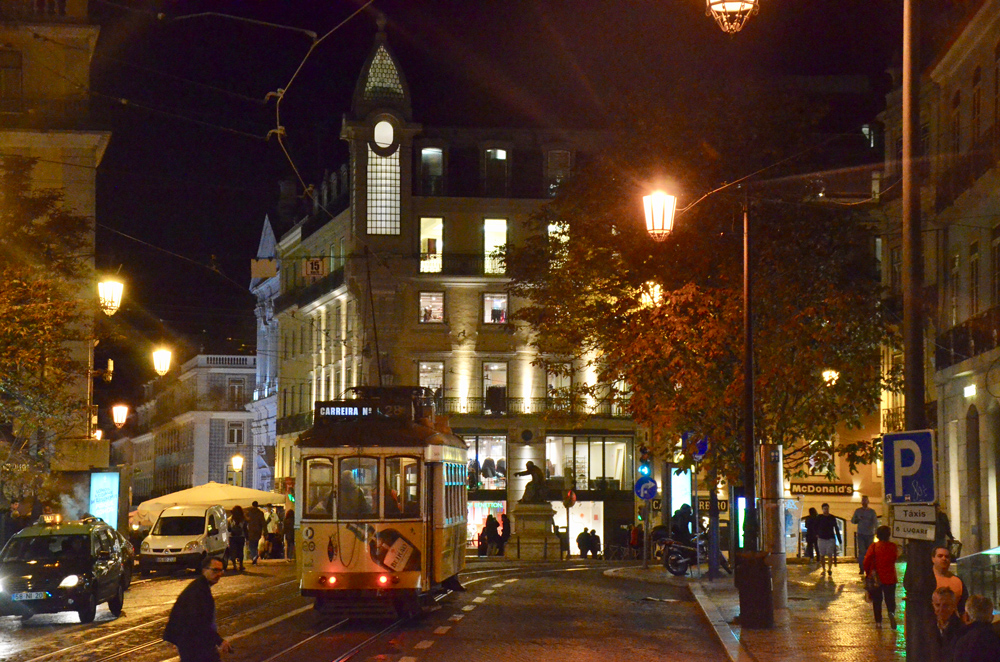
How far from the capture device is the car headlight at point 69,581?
21984mm

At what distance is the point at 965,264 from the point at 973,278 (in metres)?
0.45

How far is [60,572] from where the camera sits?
72.2 feet

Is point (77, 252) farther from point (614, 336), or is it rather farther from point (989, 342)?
point (989, 342)

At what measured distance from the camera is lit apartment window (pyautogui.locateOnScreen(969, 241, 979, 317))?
105ft

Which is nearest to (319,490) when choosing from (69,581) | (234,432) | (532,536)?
(69,581)

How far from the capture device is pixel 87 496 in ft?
117

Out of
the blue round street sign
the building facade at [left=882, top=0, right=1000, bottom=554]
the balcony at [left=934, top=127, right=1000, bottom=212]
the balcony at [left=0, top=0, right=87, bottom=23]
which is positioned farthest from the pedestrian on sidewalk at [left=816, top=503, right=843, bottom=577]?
the balcony at [left=0, top=0, right=87, bottom=23]

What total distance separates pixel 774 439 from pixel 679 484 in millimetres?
22630

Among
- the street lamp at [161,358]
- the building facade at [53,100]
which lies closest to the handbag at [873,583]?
the street lamp at [161,358]

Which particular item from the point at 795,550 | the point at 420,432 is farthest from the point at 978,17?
the point at 795,550

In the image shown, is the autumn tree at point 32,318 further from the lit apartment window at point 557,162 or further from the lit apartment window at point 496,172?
the lit apartment window at point 557,162

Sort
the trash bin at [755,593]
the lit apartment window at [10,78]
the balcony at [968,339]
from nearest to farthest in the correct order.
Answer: the trash bin at [755,593] < the balcony at [968,339] < the lit apartment window at [10,78]

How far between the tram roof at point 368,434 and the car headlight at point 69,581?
419cm

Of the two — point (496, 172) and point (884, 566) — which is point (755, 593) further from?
point (496, 172)
